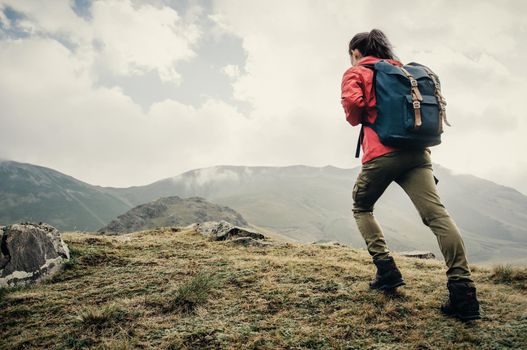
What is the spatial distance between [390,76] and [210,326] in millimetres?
4064

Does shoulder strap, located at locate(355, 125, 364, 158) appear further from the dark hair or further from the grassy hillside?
the grassy hillside

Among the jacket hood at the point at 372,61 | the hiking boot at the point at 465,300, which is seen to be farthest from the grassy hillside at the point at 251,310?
the jacket hood at the point at 372,61

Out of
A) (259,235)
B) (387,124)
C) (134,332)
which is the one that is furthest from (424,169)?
(259,235)

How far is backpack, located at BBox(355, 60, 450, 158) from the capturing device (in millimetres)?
4168

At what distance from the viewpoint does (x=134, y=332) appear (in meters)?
4.40

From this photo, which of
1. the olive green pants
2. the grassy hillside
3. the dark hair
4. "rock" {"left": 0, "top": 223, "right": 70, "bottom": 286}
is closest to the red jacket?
the olive green pants


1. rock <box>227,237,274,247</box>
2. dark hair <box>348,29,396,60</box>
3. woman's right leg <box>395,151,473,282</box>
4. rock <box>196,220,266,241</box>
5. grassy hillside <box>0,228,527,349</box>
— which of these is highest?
dark hair <box>348,29,396,60</box>

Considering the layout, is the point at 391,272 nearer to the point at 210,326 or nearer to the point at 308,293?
the point at 308,293

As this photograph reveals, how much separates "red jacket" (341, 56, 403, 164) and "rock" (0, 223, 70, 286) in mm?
7195

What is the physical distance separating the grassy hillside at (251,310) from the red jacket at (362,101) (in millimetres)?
2242

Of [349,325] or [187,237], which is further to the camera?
[187,237]

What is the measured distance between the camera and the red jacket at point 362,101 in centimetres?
443

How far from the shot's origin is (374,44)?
16.1 ft

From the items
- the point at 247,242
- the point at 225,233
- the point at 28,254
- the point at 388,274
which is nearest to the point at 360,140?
the point at 388,274
